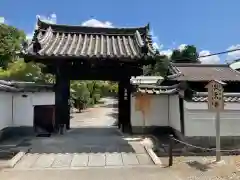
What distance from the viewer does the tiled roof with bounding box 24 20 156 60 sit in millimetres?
15023

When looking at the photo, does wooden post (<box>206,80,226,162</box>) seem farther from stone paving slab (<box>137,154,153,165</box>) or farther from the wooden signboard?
stone paving slab (<box>137,154,153,165</box>)

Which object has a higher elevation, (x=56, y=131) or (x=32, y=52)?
(x=32, y=52)

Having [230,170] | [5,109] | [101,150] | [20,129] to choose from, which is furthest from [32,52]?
[230,170]

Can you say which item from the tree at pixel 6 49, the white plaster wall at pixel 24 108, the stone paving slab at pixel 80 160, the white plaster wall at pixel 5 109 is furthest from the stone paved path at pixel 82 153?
the tree at pixel 6 49

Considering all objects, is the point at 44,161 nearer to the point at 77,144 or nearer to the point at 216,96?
the point at 77,144

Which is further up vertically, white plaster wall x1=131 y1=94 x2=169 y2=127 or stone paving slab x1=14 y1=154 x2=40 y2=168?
white plaster wall x1=131 y1=94 x2=169 y2=127

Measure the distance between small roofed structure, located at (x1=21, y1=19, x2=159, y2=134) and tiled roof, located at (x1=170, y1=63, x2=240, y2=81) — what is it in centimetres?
403

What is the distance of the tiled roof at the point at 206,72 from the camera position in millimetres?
20141

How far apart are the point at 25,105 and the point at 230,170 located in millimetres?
10254

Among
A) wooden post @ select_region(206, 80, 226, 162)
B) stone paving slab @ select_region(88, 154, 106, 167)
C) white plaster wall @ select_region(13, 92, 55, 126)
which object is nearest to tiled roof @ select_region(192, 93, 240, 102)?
wooden post @ select_region(206, 80, 226, 162)

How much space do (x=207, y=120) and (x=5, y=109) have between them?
900 centimetres

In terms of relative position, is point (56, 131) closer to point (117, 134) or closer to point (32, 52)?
point (117, 134)

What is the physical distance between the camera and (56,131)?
16.4m

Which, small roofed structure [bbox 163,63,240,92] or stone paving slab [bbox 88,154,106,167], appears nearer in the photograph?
stone paving slab [bbox 88,154,106,167]
